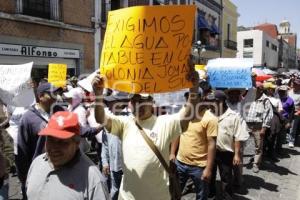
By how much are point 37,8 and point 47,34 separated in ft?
3.11

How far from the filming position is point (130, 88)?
10.6 ft

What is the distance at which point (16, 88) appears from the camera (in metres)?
5.30

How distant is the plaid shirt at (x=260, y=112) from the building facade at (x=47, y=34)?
802 cm

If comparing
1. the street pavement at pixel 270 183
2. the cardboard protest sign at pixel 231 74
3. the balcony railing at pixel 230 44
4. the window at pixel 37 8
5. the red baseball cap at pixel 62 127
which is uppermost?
the balcony railing at pixel 230 44

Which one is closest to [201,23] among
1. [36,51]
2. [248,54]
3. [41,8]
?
[41,8]

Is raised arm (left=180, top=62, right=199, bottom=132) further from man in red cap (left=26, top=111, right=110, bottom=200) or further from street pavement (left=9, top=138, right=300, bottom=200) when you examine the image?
street pavement (left=9, top=138, right=300, bottom=200)

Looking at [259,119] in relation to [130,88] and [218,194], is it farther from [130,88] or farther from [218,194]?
[130,88]

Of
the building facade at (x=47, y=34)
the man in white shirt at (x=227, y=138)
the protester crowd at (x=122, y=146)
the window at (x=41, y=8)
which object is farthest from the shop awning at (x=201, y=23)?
the man in white shirt at (x=227, y=138)

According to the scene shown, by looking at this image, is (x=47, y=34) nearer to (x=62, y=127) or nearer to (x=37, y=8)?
(x=37, y=8)

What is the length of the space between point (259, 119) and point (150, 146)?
4.70 meters

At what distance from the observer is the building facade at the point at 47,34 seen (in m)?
12.3

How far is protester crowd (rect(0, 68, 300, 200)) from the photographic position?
2.43 m

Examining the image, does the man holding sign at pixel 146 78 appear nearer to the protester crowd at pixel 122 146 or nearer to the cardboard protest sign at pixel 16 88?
the protester crowd at pixel 122 146

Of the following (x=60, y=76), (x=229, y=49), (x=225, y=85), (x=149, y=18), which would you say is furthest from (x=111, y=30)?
(x=229, y=49)
